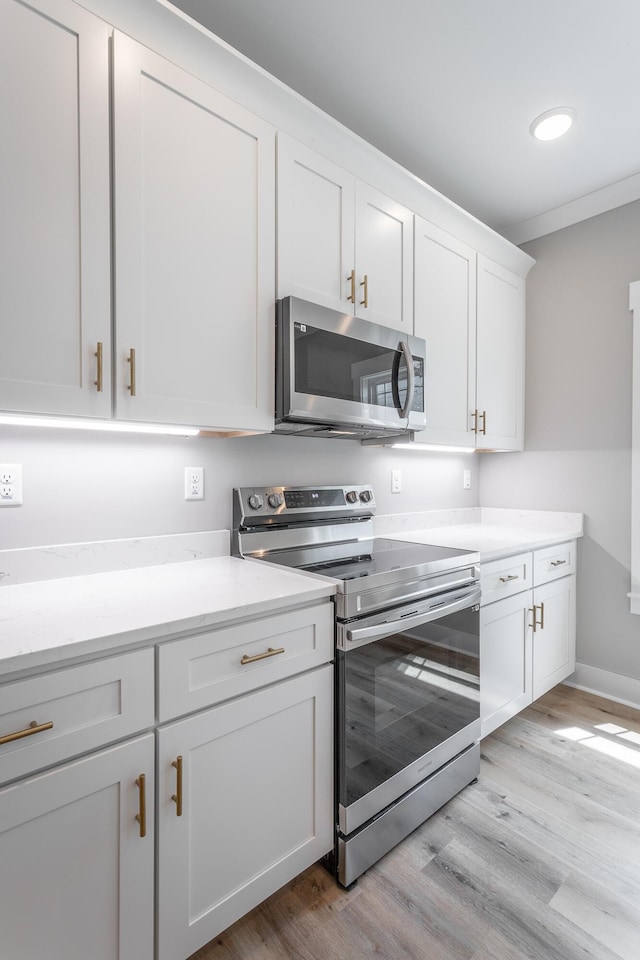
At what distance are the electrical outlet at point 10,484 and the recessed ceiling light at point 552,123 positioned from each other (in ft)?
8.08

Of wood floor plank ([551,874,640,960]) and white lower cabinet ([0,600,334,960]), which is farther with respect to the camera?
wood floor plank ([551,874,640,960])

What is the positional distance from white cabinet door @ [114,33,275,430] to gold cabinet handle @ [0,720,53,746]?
0.74 metres

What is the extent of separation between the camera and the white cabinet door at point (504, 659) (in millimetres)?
2020

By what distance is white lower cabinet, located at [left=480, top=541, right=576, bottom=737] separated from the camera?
6.69ft

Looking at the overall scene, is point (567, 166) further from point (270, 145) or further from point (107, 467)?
point (107, 467)

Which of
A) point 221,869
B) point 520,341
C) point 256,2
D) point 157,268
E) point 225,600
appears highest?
point 256,2

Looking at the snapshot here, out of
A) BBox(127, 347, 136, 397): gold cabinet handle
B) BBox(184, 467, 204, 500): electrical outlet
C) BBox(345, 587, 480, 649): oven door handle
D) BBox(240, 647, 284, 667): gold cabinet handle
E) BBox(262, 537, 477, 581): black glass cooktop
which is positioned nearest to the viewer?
BBox(240, 647, 284, 667): gold cabinet handle

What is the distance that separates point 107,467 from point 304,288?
0.91 m

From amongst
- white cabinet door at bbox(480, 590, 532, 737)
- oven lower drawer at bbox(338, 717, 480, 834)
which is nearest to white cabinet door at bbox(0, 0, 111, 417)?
oven lower drawer at bbox(338, 717, 480, 834)

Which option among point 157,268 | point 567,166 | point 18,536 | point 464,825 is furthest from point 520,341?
point 18,536

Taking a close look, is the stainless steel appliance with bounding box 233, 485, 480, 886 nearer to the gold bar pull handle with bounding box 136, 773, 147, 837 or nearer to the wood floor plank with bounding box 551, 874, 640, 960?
the wood floor plank with bounding box 551, 874, 640, 960

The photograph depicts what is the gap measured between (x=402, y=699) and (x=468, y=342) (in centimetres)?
179

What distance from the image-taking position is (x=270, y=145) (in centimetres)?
160

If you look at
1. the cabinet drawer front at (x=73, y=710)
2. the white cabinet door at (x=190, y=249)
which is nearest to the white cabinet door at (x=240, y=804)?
the cabinet drawer front at (x=73, y=710)
